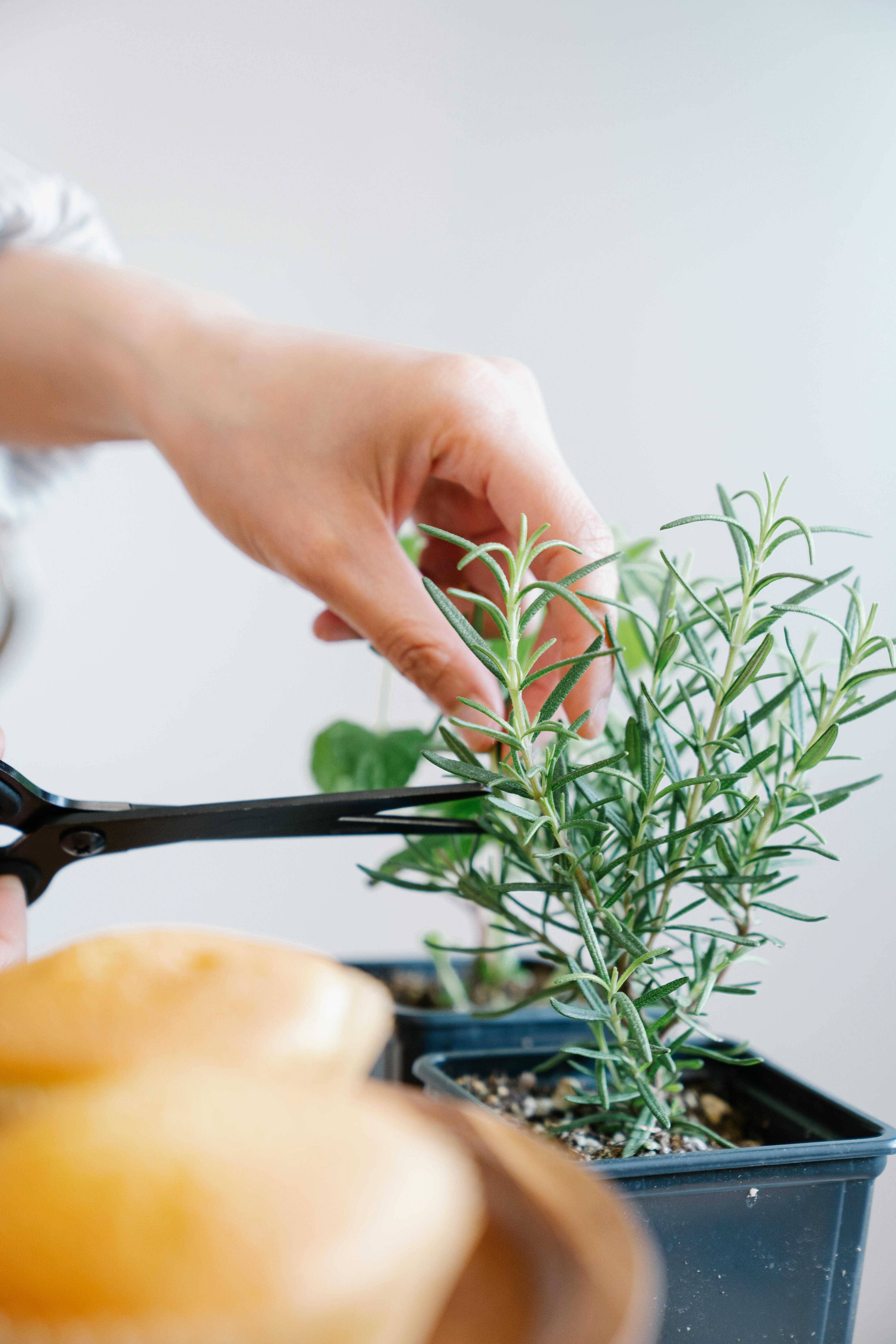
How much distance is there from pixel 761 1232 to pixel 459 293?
38.2 inches

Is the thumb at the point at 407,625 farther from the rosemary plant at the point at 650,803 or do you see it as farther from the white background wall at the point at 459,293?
the white background wall at the point at 459,293

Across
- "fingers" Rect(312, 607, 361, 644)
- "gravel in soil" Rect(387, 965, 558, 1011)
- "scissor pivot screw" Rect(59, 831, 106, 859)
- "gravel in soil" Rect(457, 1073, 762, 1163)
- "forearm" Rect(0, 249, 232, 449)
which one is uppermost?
"forearm" Rect(0, 249, 232, 449)

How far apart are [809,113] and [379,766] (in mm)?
754

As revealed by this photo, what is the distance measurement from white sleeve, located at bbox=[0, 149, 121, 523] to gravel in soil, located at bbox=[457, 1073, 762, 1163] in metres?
0.71

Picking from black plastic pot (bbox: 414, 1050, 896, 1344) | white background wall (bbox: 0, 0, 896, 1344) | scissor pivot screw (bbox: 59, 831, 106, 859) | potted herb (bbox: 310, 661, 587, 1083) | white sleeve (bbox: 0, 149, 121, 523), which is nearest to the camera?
black plastic pot (bbox: 414, 1050, 896, 1344)

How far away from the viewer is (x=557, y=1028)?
0.60 m

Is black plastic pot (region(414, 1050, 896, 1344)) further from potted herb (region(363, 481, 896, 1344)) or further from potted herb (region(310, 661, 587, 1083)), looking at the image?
potted herb (region(310, 661, 587, 1083))

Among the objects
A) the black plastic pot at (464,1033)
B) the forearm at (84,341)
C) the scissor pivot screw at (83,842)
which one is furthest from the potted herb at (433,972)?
the forearm at (84,341)

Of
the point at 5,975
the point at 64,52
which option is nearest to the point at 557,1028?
the point at 5,975

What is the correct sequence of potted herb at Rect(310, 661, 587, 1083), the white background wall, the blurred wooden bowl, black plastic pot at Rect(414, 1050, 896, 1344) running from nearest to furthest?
the blurred wooden bowl, black plastic pot at Rect(414, 1050, 896, 1344), potted herb at Rect(310, 661, 587, 1083), the white background wall

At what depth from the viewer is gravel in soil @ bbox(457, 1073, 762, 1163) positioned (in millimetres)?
384

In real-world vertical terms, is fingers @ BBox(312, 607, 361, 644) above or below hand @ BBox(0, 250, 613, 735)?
below

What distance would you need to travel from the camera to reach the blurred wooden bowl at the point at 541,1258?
0.13 m

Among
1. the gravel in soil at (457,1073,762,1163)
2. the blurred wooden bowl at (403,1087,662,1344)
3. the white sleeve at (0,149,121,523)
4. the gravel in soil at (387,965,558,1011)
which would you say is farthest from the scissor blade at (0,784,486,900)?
the white sleeve at (0,149,121,523)
